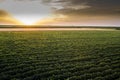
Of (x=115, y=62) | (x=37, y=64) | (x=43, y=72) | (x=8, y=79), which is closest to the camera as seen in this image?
(x=8, y=79)

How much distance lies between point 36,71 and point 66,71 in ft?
6.59

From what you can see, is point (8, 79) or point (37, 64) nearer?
point (8, 79)

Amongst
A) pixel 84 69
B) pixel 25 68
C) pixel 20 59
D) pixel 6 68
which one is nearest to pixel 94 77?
pixel 84 69

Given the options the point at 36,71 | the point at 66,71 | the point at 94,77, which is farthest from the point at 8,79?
the point at 94,77

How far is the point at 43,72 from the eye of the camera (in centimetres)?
1628

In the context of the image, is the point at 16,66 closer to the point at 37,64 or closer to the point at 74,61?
the point at 37,64

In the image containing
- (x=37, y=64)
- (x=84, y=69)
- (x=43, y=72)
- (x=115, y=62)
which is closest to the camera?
(x=43, y=72)

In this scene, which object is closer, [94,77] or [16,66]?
[94,77]

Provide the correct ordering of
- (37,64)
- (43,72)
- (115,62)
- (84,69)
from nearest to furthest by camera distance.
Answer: (43,72) < (84,69) < (37,64) < (115,62)

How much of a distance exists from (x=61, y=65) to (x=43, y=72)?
95.5 inches

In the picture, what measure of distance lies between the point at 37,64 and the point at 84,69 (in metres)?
3.73

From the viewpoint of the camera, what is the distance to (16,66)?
17.9m

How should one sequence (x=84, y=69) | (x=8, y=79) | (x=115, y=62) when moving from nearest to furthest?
(x=8, y=79)
(x=84, y=69)
(x=115, y=62)

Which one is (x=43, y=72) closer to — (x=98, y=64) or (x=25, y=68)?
(x=25, y=68)
